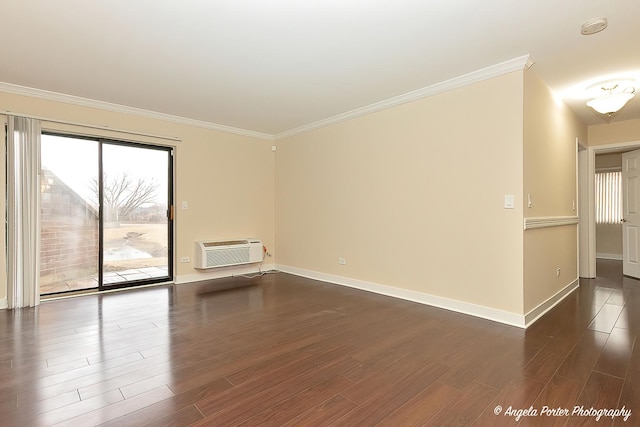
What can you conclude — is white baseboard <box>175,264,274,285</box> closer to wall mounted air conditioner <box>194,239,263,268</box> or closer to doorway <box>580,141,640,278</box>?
wall mounted air conditioner <box>194,239,263,268</box>

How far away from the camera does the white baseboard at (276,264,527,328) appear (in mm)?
3111

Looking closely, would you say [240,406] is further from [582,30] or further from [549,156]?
[549,156]

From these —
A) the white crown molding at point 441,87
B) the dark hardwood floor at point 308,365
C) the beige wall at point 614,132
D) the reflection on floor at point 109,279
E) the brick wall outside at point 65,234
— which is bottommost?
the dark hardwood floor at point 308,365

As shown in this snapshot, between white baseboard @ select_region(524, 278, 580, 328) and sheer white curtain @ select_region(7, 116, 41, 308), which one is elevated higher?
sheer white curtain @ select_region(7, 116, 41, 308)

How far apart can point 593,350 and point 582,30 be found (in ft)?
8.30

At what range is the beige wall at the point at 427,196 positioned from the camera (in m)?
3.16

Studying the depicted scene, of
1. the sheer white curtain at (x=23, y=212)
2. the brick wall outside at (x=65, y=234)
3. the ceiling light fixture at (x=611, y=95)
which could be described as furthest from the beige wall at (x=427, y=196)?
the sheer white curtain at (x=23, y=212)

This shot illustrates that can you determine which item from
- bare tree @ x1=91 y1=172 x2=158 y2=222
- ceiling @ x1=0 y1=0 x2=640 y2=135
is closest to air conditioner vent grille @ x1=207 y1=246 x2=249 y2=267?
bare tree @ x1=91 y1=172 x2=158 y2=222

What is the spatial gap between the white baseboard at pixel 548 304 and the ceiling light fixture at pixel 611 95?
85.0 inches

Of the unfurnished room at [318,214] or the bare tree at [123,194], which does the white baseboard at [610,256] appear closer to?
the unfurnished room at [318,214]

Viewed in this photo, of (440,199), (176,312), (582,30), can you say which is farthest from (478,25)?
(176,312)

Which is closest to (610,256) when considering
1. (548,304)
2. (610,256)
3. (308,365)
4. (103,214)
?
(610,256)

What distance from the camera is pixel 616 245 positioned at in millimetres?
7277

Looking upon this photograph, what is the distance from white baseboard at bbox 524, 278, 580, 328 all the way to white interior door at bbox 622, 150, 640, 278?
1.48 m
